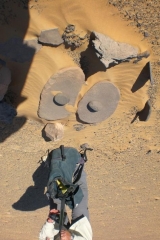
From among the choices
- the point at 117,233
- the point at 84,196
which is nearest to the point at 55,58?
the point at 84,196

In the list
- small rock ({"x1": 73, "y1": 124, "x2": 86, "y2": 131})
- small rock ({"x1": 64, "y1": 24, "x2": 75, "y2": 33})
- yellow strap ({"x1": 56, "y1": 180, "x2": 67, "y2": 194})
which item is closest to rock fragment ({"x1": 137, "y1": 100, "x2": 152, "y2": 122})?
small rock ({"x1": 73, "y1": 124, "x2": 86, "y2": 131})

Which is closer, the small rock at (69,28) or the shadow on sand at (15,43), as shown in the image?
the shadow on sand at (15,43)

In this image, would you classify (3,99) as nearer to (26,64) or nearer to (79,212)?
(26,64)

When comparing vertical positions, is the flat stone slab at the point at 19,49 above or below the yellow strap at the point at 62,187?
above

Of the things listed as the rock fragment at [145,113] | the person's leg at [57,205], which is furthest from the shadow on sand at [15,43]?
the rock fragment at [145,113]

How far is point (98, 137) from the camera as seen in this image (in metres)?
2.98

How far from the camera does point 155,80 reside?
259 centimetres

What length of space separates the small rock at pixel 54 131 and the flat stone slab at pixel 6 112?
1.10 ft

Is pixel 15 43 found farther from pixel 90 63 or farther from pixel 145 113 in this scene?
pixel 145 113

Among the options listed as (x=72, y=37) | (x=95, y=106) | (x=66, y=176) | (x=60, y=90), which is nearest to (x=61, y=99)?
(x=60, y=90)

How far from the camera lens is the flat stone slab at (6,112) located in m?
2.61

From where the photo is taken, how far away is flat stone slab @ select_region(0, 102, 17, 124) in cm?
261

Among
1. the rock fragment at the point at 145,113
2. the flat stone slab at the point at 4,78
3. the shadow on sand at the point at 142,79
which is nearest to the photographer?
the flat stone slab at the point at 4,78

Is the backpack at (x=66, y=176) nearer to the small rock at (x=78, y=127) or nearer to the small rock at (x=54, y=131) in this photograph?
the small rock at (x=54, y=131)
